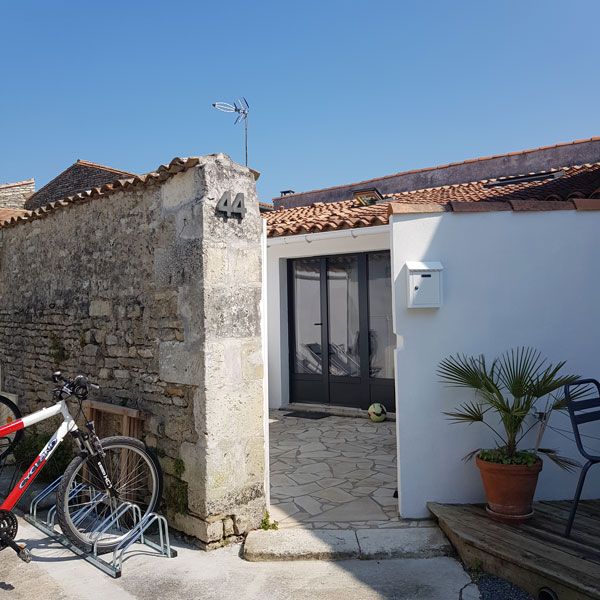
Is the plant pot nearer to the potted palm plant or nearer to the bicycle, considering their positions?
the potted palm plant

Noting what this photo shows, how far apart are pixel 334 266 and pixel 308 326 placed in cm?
109

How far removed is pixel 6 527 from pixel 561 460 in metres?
4.02

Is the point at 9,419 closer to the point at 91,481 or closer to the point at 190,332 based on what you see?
the point at 91,481

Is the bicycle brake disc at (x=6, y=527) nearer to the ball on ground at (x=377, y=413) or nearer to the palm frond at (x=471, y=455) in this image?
the palm frond at (x=471, y=455)

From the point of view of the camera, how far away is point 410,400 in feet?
14.1

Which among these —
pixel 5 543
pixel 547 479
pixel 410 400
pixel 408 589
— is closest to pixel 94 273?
pixel 5 543

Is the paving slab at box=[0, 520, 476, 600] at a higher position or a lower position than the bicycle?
lower

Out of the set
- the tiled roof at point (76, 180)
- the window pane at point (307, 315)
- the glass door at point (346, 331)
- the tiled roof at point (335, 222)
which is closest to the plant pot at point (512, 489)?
the tiled roof at point (335, 222)

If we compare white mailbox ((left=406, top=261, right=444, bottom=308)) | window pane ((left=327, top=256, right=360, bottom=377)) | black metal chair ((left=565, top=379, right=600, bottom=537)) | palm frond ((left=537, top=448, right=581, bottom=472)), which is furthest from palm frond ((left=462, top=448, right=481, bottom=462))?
window pane ((left=327, top=256, right=360, bottom=377))

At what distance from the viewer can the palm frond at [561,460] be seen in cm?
410

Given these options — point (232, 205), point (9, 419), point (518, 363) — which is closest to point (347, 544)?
point (518, 363)

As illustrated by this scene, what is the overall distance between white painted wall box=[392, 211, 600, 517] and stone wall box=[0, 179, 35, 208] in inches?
665

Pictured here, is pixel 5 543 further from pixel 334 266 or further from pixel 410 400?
pixel 334 266

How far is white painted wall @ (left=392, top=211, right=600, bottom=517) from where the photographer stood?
4.29 meters
